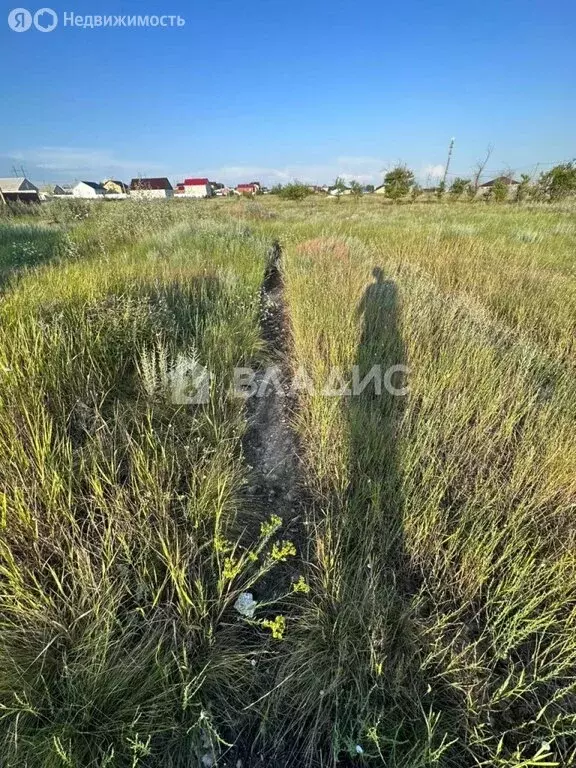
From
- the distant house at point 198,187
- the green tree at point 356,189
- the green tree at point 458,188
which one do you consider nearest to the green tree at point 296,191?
the green tree at point 356,189

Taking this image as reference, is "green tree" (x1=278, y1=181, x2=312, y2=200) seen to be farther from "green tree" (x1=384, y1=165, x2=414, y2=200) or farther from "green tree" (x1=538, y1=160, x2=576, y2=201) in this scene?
"green tree" (x1=538, y1=160, x2=576, y2=201)

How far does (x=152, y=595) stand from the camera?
1210 millimetres

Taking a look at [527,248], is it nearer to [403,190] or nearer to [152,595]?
[152,595]

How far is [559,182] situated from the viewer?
2244cm

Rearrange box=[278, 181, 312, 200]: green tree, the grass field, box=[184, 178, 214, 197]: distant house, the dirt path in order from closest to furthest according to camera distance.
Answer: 1. the grass field
2. the dirt path
3. box=[278, 181, 312, 200]: green tree
4. box=[184, 178, 214, 197]: distant house

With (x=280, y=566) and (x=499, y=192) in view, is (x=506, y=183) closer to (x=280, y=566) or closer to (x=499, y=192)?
(x=499, y=192)

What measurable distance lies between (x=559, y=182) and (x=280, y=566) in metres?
31.5

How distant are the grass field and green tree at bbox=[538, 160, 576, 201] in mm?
28652

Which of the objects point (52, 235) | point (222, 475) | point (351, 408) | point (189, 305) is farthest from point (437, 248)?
point (52, 235)

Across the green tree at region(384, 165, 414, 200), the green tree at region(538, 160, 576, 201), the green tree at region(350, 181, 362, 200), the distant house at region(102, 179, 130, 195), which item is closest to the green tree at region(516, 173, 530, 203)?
the green tree at region(538, 160, 576, 201)

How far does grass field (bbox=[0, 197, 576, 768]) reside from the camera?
3.25ft

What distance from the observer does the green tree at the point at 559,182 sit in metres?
22.0

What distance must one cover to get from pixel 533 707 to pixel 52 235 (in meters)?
11.0

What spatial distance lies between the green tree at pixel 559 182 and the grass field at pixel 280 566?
28.7 meters
